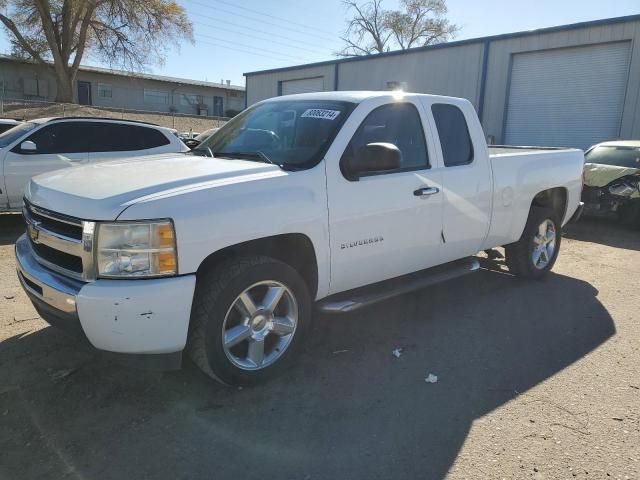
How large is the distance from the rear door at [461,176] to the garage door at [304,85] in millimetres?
20531

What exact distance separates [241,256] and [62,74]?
129 ft

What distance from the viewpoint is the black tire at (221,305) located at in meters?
3.06

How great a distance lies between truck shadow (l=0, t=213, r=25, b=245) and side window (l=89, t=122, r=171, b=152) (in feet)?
5.53

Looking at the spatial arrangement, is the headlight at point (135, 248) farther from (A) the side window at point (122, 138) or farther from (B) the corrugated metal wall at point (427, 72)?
(B) the corrugated metal wall at point (427, 72)

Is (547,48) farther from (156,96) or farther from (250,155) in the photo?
(156,96)

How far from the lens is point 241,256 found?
3270mm

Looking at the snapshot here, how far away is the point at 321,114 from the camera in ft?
13.0

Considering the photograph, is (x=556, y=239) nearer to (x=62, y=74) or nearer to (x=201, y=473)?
(x=201, y=473)

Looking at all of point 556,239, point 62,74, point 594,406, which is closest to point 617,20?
point 556,239

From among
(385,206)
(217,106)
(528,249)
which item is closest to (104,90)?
(217,106)

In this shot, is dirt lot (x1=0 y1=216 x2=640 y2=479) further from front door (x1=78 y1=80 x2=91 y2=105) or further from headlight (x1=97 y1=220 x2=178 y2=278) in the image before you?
front door (x1=78 y1=80 x2=91 y2=105)

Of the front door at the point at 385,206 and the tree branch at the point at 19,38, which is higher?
the tree branch at the point at 19,38

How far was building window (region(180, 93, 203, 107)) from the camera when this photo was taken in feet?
165

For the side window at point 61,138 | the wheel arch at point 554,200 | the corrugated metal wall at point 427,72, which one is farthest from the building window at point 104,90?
the wheel arch at point 554,200
